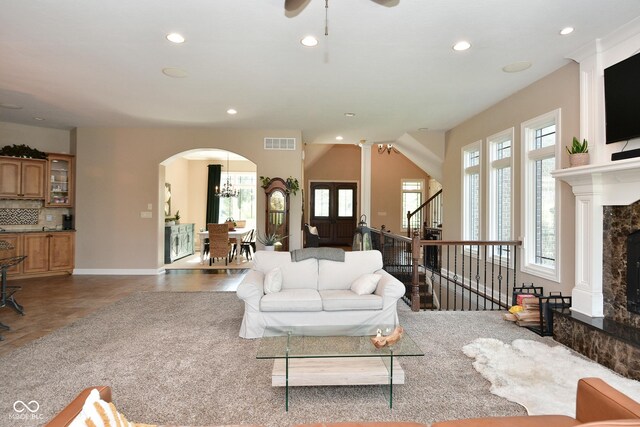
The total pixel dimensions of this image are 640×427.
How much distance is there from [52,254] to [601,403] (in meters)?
8.39

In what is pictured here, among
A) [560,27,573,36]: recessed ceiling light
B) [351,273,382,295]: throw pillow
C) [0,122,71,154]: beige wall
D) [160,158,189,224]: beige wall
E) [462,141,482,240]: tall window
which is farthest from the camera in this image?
[160,158,189,224]: beige wall

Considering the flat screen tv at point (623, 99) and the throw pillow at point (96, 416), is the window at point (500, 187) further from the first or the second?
the throw pillow at point (96, 416)

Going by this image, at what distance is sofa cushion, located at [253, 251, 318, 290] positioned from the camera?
4.02 m

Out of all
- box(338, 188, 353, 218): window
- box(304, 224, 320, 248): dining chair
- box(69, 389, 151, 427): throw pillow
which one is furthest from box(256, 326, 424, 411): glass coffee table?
box(338, 188, 353, 218): window

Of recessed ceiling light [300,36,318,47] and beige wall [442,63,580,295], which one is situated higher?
recessed ceiling light [300,36,318,47]

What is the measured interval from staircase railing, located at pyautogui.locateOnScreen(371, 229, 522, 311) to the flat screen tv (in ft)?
6.39

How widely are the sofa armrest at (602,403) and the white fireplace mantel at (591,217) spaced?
97.4 inches

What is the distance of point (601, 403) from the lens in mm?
1403

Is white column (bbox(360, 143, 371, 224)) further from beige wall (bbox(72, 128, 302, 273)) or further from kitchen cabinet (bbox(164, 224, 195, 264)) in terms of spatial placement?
kitchen cabinet (bbox(164, 224, 195, 264))

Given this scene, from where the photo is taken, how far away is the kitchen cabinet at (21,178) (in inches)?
251

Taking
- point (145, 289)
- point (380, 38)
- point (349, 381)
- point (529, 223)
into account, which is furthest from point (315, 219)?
point (349, 381)

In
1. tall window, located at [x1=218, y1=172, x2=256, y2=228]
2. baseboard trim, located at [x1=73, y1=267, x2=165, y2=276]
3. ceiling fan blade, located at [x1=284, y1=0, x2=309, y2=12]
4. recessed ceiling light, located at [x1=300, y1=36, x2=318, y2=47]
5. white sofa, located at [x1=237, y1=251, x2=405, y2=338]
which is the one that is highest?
recessed ceiling light, located at [x1=300, y1=36, x2=318, y2=47]

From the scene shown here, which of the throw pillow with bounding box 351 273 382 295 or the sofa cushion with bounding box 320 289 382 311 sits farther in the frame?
the throw pillow with bounding box 351 273 382 295

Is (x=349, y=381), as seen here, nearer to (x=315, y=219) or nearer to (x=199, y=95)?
(x=199, y=95)
